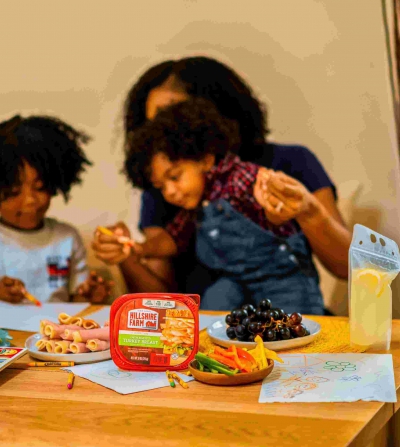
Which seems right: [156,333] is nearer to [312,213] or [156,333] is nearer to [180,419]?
[180,419]

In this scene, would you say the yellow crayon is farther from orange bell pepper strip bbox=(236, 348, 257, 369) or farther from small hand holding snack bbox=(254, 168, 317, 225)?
orange bell pepper strip bbox=(236, 348, 257, 369)

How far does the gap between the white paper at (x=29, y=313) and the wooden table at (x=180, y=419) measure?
0.51m

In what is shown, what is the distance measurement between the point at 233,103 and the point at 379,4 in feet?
1.71

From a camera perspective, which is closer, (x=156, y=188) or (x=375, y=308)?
(x=375, y=308)

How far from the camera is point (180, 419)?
2.48ft

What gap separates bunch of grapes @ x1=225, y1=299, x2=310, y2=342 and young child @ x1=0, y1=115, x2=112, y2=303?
1.06 metres

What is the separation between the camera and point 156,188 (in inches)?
79.0

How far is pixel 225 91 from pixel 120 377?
1223 mm

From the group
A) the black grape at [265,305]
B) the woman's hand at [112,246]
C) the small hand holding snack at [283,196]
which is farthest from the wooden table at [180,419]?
the woman's hand at [112,246]

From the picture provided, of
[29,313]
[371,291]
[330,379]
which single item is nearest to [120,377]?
[330,379]

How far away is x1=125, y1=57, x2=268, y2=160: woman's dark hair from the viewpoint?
192 cm

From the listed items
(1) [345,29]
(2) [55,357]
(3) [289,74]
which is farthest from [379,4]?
(2) [55,357]

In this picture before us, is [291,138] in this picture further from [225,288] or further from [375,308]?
[375,308]

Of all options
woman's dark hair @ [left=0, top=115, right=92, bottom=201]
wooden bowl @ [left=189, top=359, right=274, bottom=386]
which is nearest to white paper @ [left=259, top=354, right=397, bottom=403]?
wooden bowl @ [left=189, top=359, right=274, bottom=386]
